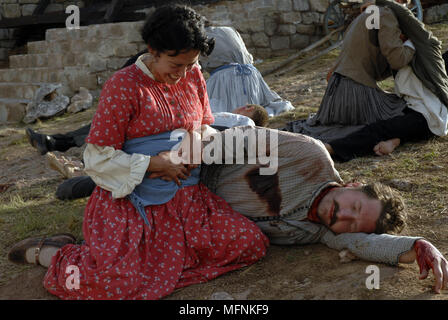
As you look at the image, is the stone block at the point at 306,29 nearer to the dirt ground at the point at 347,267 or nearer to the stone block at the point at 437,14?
the stone block at the point at 437,14

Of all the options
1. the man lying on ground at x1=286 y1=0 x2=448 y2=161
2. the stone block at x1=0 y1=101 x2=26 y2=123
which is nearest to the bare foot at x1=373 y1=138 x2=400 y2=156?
the man lying on ground at x1=286 y1=0 x2=448 y2=161

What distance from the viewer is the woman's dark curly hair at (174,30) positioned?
7.50 ft

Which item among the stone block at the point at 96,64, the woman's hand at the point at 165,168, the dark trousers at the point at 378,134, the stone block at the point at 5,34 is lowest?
the dark trousers at the point at 378,134

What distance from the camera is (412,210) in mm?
2988

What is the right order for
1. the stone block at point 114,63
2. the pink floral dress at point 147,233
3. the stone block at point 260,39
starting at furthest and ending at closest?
the stone block at point 260,39 < the stone block at point 114,63 < the pink floral dress at point 147,233

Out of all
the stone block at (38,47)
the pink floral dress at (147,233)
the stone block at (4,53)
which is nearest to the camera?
the pink floral dress at (147,233)

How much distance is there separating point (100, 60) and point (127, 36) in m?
0.67

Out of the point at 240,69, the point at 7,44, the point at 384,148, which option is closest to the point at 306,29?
the point at 240,69

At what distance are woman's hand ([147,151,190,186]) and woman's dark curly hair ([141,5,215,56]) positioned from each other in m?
0.52

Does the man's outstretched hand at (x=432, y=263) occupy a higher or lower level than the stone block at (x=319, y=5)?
lower

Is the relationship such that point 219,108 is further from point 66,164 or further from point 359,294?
point 359,294

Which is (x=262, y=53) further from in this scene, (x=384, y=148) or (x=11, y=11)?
(x=11, y=11)

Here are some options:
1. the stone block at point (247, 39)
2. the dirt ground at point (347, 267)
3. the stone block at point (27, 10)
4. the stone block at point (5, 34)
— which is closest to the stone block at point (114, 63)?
the stone block at point (247, 39)

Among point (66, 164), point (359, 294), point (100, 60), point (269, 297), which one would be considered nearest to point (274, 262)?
point (269, 297)
